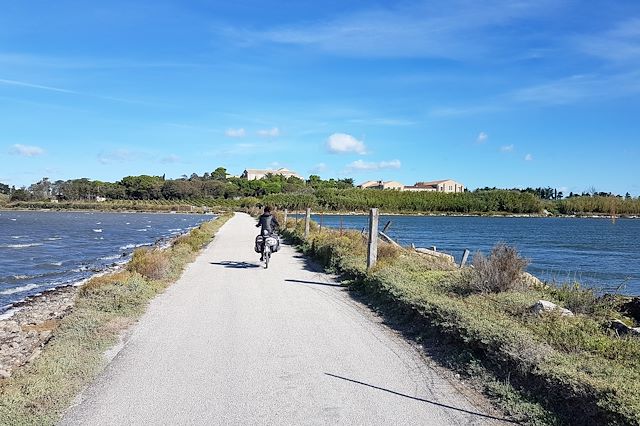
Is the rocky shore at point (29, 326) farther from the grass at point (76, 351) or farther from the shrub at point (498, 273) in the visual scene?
the shrub at point (498, 273)

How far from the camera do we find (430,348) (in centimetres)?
809

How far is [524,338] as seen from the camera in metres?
6.86

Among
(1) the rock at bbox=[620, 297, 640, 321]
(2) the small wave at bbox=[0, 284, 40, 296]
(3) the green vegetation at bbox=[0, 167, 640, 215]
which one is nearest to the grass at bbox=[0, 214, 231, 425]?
(2) the small wave at bbox=[0, 284, 40, 296]

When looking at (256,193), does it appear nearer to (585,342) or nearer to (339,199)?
(339,199)

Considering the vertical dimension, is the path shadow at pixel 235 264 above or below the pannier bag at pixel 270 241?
below

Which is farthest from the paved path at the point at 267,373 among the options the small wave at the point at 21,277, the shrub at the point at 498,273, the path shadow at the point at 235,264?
the small wave at the point at 21,277

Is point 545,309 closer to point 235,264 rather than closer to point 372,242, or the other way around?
point 372,242

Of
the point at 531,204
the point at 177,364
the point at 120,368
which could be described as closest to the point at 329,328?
the point at 177,364

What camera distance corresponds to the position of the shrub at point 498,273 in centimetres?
1105

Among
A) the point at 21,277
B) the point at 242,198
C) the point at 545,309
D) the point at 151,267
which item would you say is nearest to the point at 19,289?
the point at 21,277

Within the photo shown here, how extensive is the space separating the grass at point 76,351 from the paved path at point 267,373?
0.72 feet

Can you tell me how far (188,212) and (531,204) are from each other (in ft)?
323

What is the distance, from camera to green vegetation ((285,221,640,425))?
5324 mm

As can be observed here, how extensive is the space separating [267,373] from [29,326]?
7717mm
